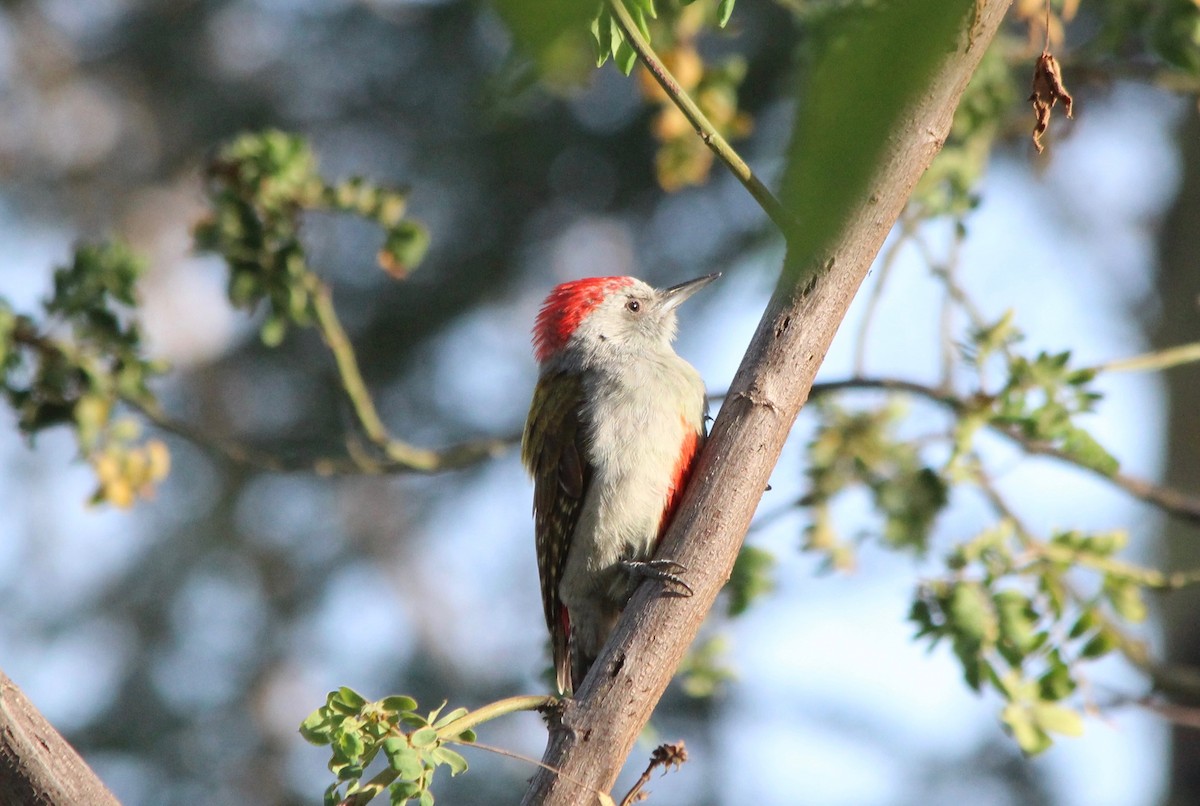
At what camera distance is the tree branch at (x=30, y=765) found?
1.86m

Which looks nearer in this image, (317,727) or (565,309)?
(317,727)

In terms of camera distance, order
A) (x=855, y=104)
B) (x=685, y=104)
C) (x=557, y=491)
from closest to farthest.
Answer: (x=855, y=104)
(x=685, y=104)
(x=557, y=491)

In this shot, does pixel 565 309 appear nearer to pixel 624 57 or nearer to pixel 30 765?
pixel 624 57

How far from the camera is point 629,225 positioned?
305 inches

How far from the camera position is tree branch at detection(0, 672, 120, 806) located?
186cm

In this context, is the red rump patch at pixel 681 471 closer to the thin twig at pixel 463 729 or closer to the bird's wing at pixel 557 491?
the bird's wing at pixel 557 491

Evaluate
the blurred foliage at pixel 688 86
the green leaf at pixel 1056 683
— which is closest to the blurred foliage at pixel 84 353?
the blurred foliage at pixel 688 86

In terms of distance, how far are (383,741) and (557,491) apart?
1.94 metres

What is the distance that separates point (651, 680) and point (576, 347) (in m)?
2.68

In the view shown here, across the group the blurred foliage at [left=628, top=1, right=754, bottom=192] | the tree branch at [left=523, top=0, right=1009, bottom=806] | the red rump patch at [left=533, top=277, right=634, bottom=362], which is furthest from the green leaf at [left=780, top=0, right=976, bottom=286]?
the red rump patch at [left=533, top=277, right=634, bottom=362]

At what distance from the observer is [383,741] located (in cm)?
203

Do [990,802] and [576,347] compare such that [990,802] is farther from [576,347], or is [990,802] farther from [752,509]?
[752,509]

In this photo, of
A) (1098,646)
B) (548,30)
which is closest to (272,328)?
(1098,646)

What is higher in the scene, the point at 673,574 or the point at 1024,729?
the point at 1024,729
